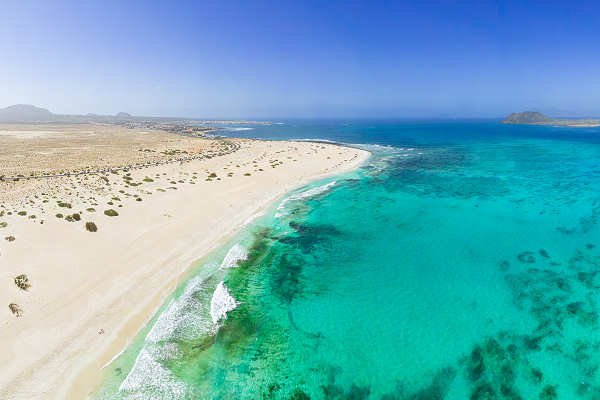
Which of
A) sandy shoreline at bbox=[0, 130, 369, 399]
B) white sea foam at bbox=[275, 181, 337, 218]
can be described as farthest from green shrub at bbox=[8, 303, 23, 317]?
white sea foam at bbox=[275, 181, 337, 218]

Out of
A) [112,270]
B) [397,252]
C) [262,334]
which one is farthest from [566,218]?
[112,270]

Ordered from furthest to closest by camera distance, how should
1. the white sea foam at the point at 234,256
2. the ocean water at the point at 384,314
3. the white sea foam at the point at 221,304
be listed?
1. the white sea foam at the point at 234,256
2. the white sea foam at the point at 221,304
3. the ocean water at the point at 384,314

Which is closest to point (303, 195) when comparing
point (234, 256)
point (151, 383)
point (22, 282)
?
point (234, 256)

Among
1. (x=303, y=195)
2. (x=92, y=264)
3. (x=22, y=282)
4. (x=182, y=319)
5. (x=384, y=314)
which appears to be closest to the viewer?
(x=182, y=319)

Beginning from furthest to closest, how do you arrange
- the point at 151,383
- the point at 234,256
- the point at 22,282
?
the point at 234,256 → the point at 22,282 → the point at 151,383

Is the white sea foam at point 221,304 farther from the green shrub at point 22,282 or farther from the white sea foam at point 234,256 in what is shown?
the green shrub at point 22,282

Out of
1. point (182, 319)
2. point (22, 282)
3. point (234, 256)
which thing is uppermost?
point (22, 282)

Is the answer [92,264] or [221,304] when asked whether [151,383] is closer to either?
[221,304]

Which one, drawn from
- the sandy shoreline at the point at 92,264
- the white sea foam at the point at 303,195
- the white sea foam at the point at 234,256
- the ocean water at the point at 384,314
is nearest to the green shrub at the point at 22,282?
the sandy shoreline at the point at 92,264
